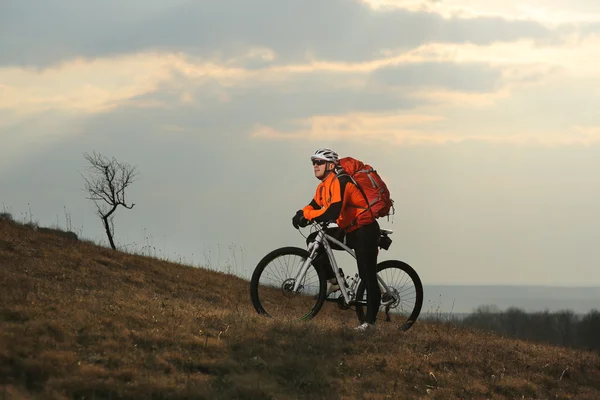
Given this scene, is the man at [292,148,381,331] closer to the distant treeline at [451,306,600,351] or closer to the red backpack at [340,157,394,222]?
the red backpack at [340,157,394,222]

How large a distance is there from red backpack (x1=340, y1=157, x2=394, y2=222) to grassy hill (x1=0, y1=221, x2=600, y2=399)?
6.38 feet

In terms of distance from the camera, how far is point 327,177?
1133 cm

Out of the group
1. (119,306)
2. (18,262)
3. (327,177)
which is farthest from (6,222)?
(327,177)

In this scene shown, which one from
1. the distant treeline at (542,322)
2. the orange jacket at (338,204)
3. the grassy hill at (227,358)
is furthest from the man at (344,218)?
the distant treeline at (542,322)

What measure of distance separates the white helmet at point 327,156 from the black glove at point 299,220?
0.88 metres

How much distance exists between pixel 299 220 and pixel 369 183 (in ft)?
4.00

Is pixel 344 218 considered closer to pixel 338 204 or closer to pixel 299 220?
pixel 338 204

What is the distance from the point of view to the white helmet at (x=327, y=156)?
37.3 ft

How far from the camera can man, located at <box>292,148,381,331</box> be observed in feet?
36.8

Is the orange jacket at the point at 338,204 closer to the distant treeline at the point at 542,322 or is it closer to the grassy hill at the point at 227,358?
the grassy hill at the point at 227,358

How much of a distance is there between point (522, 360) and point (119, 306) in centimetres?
645

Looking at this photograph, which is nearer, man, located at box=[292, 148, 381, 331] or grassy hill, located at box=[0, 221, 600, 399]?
grassy hill, located at box=[0, 221, 600, 399]

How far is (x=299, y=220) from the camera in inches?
458

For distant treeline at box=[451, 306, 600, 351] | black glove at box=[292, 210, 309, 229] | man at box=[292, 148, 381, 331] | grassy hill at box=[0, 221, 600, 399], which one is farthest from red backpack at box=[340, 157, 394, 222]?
distant treeline at box=[451, 306, 600, 351]
